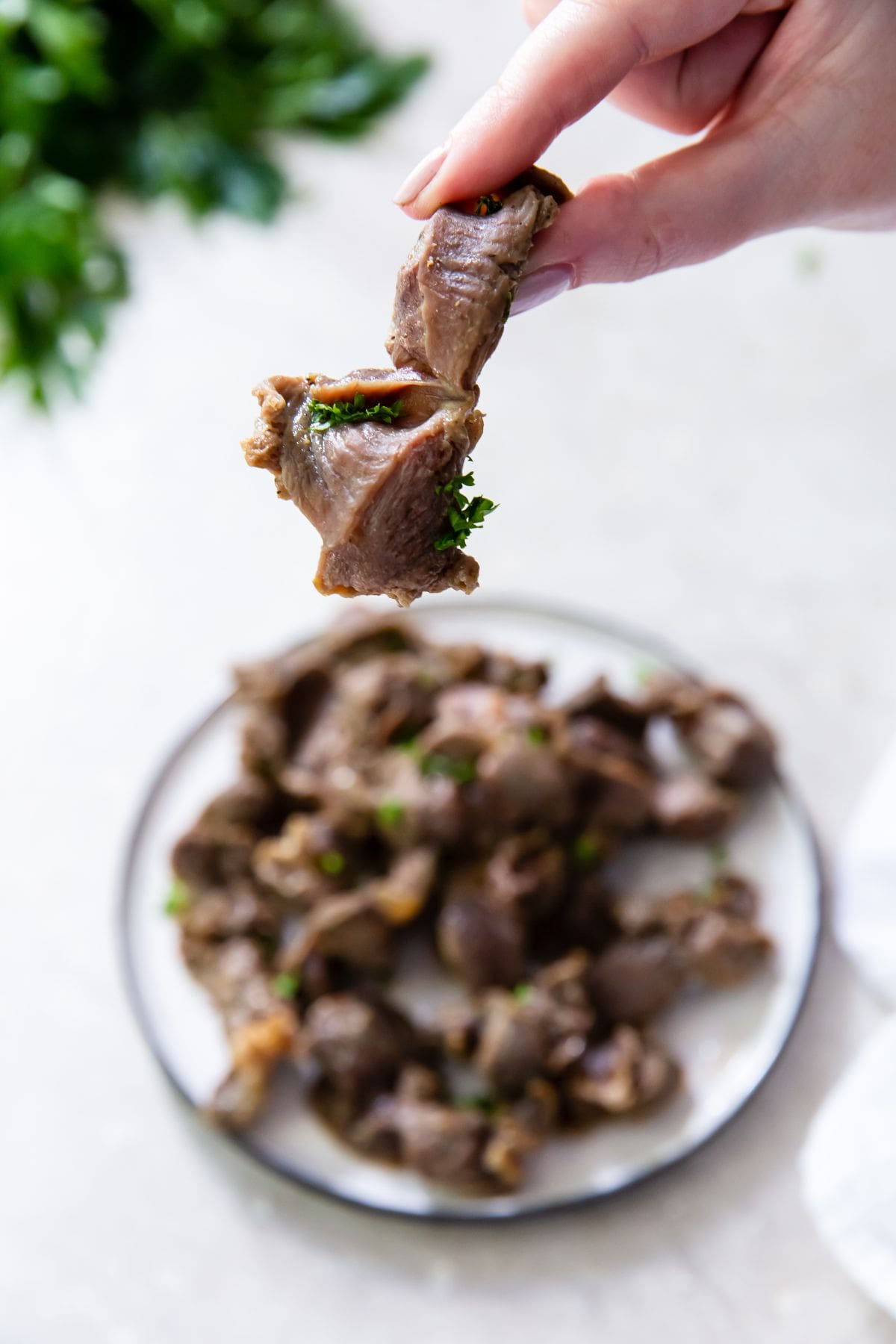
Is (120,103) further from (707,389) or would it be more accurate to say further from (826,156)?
(826,156)

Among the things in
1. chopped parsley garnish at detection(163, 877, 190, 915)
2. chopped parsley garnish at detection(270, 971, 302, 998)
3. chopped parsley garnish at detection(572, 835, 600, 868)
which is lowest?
chopped parsley garnish at detection(572, 835, 600, 868)

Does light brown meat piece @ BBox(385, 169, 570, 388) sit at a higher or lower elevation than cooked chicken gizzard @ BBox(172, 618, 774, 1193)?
higher

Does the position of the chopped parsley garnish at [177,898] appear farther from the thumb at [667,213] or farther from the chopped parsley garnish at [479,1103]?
the thumb at [667,213]

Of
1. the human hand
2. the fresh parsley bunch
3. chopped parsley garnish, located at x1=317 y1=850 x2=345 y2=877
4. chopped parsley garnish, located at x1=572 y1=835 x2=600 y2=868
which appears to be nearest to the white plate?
chopped parsley garnish, located at x1=572 y1=835 x2=600 y2=868

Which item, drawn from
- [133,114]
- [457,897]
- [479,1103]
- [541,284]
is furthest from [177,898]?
[133,114]

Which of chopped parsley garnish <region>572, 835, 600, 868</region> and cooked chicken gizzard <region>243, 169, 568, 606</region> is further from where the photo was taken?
chopped parsley garnish <region>572, 835, 600, 868</region>

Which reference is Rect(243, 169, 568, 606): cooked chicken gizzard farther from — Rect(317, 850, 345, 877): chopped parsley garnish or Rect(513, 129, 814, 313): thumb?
Rect(317, 850, 345, 877): chopped parsley garnish

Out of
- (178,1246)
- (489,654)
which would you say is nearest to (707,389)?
(489,654)
